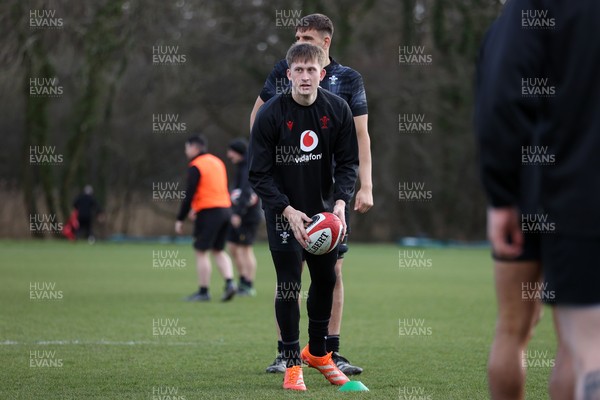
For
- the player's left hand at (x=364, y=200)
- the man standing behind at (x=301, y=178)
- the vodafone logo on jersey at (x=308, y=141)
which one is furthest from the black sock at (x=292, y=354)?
the vodafone logo on jersey at (x=308, y=141)

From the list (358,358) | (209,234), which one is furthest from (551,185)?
(209,234)

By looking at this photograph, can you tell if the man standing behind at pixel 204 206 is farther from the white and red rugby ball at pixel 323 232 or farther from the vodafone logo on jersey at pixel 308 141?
the white and red rugby ball at pixel 323 232

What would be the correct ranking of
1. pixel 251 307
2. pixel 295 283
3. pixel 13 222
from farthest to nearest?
pixel 13 222 < pixel 251 307 < pixel 295 283

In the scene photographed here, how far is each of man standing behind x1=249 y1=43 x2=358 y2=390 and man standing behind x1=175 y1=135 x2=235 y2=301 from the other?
6.96 meters

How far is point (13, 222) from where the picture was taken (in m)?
37.2

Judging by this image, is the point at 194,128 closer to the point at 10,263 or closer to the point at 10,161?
the point at 10,161

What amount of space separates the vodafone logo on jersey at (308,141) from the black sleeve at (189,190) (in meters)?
7.09

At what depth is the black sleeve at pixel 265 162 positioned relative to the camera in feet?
20.7

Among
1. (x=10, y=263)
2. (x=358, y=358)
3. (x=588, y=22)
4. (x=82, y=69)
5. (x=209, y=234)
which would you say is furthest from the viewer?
(x=82, y=69)

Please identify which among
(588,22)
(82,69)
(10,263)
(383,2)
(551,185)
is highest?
(383,2)

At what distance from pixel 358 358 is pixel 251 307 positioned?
4.73 meters

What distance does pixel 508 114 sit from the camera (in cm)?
335

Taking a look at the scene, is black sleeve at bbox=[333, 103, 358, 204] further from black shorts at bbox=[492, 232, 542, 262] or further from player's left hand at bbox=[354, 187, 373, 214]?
black shorts at bbox=[492, 232, 542, 262]

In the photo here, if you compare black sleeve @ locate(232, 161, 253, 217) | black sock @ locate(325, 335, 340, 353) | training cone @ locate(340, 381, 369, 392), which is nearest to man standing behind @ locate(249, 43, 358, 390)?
training cone @ locate(340, 381, 369, 392)
